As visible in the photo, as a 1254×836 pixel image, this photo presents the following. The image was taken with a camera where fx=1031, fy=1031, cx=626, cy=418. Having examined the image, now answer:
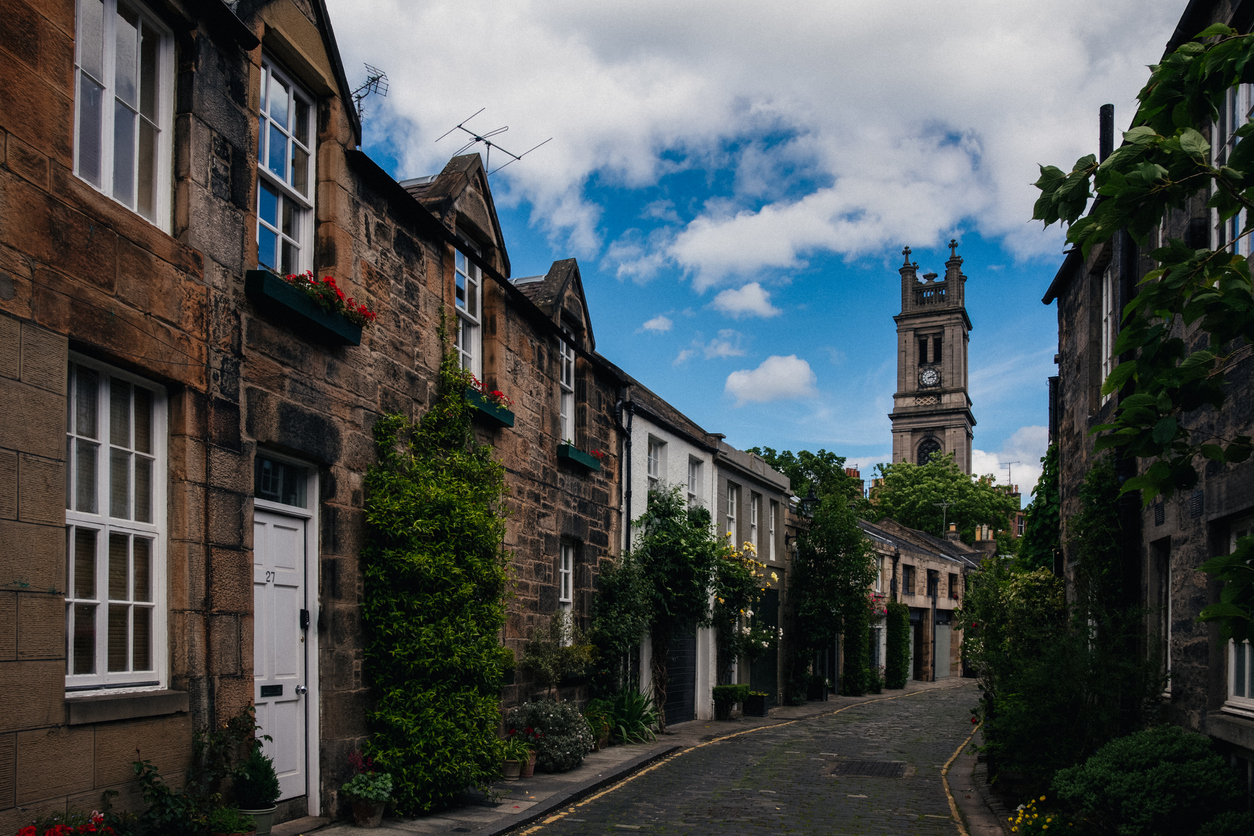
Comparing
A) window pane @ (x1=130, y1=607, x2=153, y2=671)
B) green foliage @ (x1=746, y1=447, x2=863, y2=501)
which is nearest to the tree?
window pane @ (x1=130, y1=607, x2=153, y2=671)

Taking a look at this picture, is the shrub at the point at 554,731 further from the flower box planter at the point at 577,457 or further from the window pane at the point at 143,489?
the window pane at the point at 143,489

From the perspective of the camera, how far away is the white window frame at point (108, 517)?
5746mm

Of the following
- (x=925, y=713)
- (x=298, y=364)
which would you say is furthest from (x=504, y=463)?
(x=925, y=713)

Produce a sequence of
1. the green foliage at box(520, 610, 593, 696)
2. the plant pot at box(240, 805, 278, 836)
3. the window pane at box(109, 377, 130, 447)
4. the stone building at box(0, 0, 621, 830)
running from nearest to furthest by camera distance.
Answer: the stone building at box(0, 0, 621, 830)
the window pane at box(109, 377, 130, 447)
the plant pot at box(240, 805, 278, 836)
the green foliage at box(520, 610, 593, 696)

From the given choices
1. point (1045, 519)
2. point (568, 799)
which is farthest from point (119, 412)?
point (1045, 519)

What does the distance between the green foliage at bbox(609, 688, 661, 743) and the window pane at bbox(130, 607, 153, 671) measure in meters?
9.54

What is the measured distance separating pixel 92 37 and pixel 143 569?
3160 millimetres

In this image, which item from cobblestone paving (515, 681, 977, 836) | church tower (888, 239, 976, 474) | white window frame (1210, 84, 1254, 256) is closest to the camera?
white window frame (1210, 84, 1254, 256)

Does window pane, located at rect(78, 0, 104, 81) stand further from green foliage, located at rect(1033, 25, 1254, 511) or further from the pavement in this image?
the pavement

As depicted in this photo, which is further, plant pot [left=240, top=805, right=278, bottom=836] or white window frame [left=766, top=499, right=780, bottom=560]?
white window frame [left=766, top=499, right=780, bottom=560]

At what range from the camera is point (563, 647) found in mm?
13523

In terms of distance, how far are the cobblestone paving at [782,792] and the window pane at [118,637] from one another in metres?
4.07

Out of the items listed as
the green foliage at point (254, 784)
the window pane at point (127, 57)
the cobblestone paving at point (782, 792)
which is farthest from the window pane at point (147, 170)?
the cobblestone paving at point (782, 792)

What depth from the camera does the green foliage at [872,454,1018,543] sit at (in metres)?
69.1
